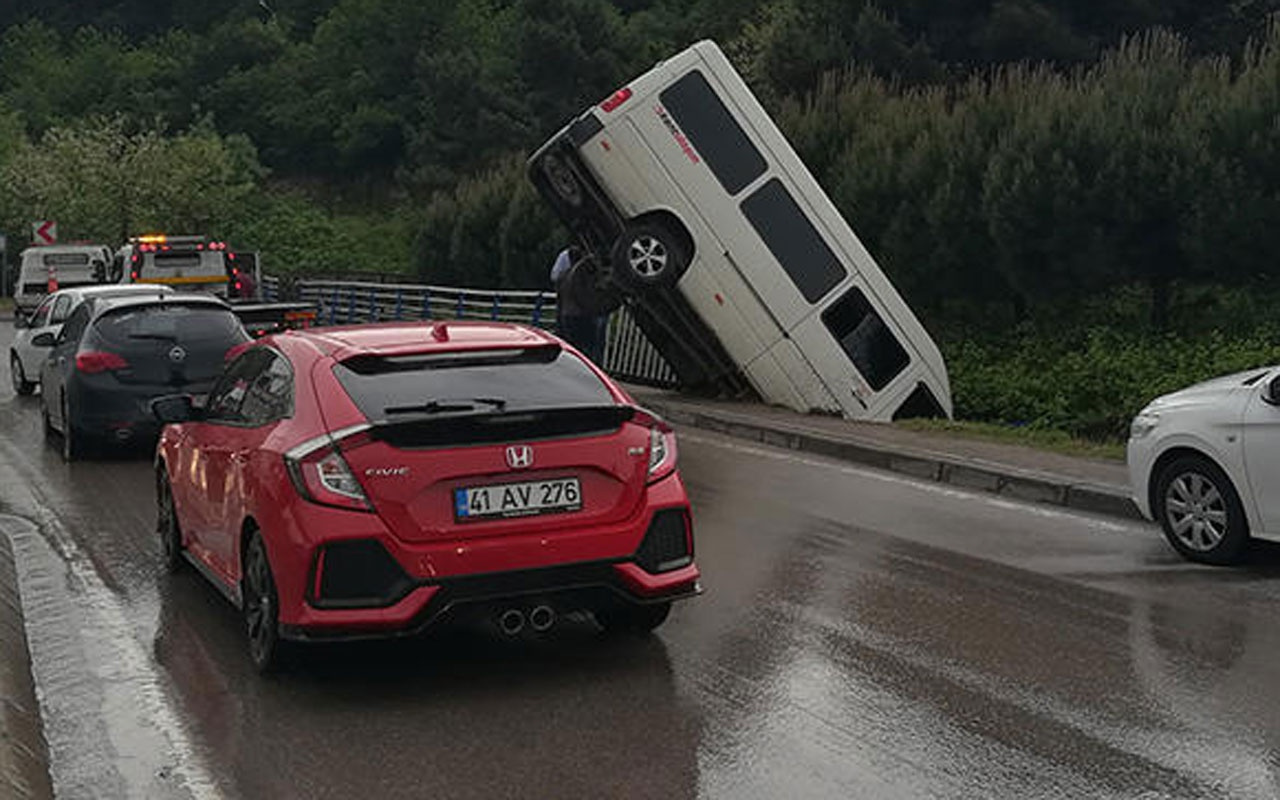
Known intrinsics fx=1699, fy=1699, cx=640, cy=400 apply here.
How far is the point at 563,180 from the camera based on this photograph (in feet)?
59.1

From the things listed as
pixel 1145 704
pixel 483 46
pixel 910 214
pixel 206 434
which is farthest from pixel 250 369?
pixel 483 46

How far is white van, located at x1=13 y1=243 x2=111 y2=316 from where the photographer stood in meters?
42.1

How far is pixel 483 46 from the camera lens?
317ft

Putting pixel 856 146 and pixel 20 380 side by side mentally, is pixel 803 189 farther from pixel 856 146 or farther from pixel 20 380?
pixel 20 380

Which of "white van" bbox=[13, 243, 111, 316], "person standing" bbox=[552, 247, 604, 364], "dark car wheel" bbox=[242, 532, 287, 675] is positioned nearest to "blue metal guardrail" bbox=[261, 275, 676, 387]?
"person standing" bbox=[552, 247, 604, 364]

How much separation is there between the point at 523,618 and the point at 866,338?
442 inches

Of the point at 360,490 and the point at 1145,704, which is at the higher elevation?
the point at 360,490

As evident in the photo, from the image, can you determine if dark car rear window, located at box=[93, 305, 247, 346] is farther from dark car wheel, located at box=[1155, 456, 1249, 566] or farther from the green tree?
the green tree

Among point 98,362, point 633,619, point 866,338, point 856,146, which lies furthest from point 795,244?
point 633,619

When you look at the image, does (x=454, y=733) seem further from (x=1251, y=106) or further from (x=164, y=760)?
(x=1251, y=106)

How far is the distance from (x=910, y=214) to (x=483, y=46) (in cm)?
7814

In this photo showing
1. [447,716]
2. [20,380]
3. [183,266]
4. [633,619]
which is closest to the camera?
[447,716]

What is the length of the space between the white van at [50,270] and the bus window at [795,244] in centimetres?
2788

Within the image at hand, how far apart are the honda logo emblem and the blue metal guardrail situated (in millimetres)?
13518
